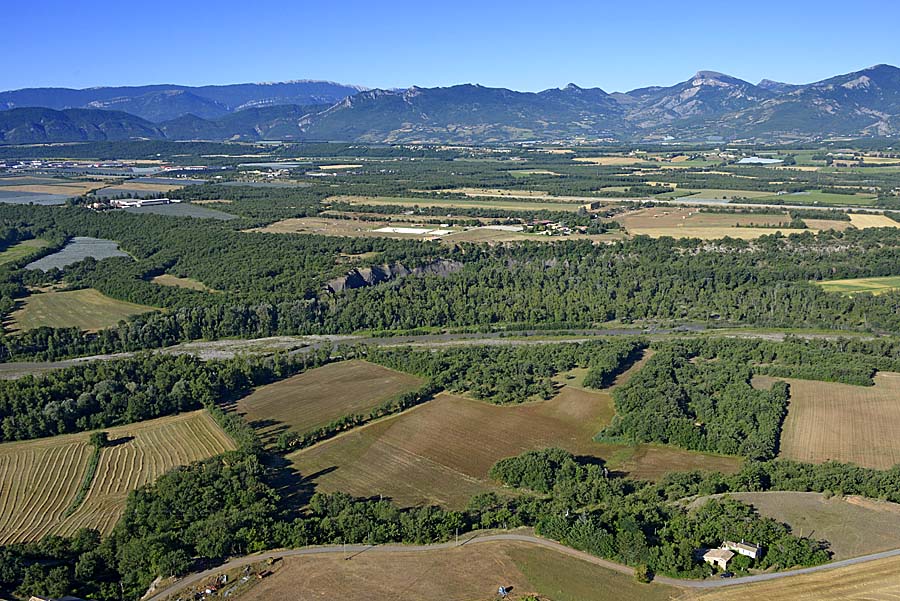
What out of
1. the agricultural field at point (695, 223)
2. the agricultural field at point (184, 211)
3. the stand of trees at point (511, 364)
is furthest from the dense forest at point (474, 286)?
the agricultural field at point (184, 211)

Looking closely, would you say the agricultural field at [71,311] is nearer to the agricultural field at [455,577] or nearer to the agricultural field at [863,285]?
the agricultural field at [455,577]

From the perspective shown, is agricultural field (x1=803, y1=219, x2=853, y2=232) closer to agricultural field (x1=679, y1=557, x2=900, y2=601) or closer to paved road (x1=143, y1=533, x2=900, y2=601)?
paved road (x1=143, y1=533, x2=900, y2=601)

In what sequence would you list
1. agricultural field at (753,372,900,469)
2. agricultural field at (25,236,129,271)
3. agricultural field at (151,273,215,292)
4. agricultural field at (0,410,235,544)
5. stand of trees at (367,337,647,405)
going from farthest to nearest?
1. agricultural field at (25,236,129,271)
2. agricultural field at (151,273,215,292)
3. stand of trees at (367,337,647,405)
4. agricultural field at (753,372,900,469)
5. agricultural field at (0,410,235,544)

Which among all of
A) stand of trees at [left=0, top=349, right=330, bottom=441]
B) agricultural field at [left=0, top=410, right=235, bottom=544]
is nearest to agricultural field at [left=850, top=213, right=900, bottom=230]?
stand of trees at [left=0, top=349, right=330, bottom=441]

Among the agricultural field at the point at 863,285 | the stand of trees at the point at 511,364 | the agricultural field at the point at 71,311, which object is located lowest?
the stand of trees at the point at 511,364

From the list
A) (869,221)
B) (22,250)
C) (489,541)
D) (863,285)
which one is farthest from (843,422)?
(22,250)

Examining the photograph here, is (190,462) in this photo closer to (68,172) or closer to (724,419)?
(724,419)
